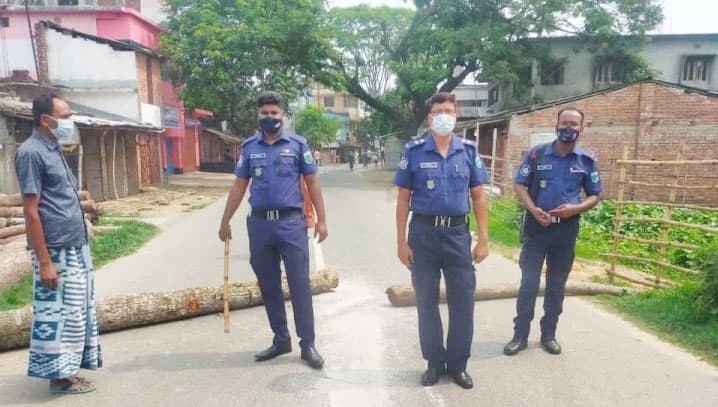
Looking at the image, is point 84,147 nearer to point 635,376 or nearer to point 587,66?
point 635,376

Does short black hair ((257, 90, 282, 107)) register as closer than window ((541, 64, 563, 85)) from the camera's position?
Yes

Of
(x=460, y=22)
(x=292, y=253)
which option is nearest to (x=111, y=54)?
(x=460, y=22)

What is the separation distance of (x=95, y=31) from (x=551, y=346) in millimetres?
24350

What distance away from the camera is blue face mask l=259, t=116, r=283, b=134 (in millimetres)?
3742

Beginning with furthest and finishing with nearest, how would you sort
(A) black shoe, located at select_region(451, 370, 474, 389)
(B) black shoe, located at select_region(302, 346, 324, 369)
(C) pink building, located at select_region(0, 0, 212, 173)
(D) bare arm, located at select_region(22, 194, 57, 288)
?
(C) pink building, located at select_region(0, 0, 212, 173) → (B) black shoe, located at select_region(302, 346, 324, 369) → (A) black shoe, located at select_region(451, 370, 474, 389) → (D) bare arm, located at select_region(22, 194, 57, 288)

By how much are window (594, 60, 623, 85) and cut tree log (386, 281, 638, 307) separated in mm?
22602

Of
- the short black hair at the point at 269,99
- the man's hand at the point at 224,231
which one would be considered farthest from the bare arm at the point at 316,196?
the man's hand at the point at 224,231

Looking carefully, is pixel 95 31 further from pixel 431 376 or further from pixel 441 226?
pixel 431 376

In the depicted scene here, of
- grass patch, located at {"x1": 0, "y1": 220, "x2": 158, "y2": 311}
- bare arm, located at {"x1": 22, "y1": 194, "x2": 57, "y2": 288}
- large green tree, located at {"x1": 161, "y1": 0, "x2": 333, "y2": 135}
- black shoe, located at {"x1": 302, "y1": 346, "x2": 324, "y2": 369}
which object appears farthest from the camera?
large green tree, located at {"x1": 161, "y1": 0, "x2": 333, "y2": 135}

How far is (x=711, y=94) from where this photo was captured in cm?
1573

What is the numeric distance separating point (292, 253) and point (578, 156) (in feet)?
7.52

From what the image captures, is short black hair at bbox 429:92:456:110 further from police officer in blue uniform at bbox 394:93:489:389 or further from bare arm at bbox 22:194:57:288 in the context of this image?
bare arm at bbox 22:194:57:288

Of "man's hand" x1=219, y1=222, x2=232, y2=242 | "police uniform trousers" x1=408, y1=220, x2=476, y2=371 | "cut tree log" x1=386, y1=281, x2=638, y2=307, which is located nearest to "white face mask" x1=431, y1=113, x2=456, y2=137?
"police uniform trousers" x1=408, y1=220, x2=476, y2=371

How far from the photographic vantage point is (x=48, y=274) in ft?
10.6
